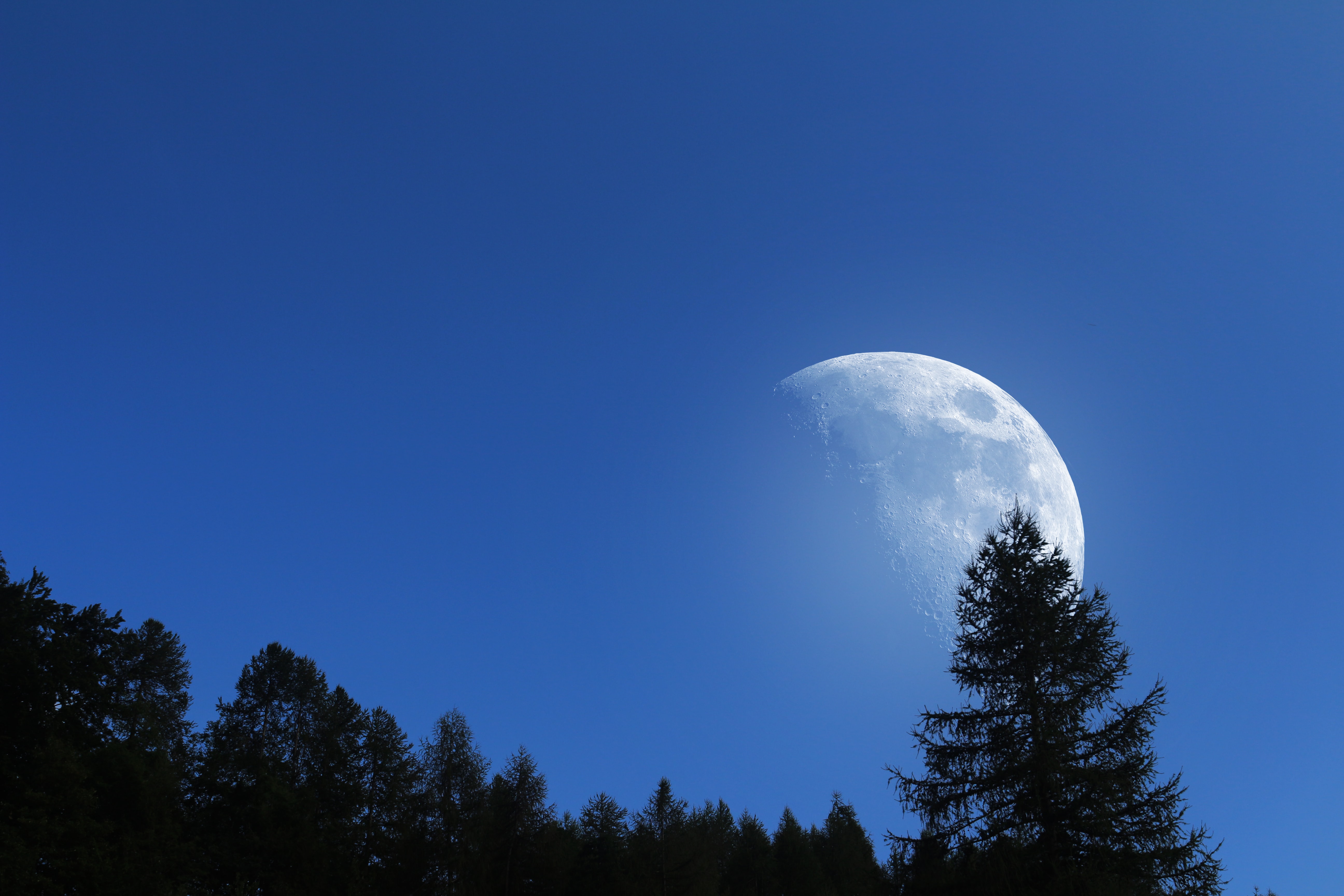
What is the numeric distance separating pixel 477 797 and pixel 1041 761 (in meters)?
35.1

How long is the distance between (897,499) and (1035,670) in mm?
33308

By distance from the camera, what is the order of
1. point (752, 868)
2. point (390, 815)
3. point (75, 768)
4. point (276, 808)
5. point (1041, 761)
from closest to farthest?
point (1041, 761) → point (75, 768) → point (276, 808) → point (390, 815) → point (752, 868)

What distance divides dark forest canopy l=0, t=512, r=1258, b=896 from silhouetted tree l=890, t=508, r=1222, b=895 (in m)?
0.05

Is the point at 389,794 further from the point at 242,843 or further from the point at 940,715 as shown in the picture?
the point at 940,715

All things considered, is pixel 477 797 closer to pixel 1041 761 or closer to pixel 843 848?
pixel 843 848

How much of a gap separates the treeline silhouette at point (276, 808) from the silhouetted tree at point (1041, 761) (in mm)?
3044

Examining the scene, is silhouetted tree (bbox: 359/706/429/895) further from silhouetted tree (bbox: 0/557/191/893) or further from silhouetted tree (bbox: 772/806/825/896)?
silhouetted tree (bbox: 772/806/825/896)

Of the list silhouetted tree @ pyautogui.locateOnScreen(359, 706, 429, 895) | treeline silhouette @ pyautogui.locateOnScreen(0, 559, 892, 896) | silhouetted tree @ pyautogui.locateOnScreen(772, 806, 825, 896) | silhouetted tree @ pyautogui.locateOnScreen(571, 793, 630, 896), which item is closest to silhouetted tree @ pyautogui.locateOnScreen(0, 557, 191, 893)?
treeline silhouette @ pyautogui.locateOnScreen(0, 559, 892, 896)

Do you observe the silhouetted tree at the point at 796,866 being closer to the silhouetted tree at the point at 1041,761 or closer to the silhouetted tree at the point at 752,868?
the silhouetted tree at the point at 752,868

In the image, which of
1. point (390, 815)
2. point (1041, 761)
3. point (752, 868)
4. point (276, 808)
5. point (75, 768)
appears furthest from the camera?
point (752, 868)

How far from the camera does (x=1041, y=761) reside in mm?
19797

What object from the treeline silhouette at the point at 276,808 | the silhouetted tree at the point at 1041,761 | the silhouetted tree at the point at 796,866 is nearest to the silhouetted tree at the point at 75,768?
the treeline silhouette at the point at 276,808

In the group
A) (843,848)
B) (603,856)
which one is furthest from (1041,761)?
(843,848)

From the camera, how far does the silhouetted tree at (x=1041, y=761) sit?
60.2 ft
